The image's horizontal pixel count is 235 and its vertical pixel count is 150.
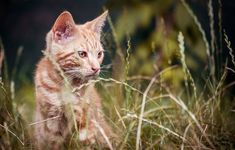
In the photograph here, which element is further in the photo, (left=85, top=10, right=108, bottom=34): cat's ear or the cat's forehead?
(left=85, top=10, right=108, bottom=34): cat's ear

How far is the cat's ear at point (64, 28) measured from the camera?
2754 mm

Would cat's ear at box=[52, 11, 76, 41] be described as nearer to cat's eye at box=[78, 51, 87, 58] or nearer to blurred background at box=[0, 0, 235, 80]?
cat's eye at box=[78, 51, 87, 58]

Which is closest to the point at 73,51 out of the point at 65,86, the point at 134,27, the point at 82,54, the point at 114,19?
the point at 82,54

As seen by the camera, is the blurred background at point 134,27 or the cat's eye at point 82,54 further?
the blurred background at point 134,27

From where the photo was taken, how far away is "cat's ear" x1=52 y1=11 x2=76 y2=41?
9.04ft

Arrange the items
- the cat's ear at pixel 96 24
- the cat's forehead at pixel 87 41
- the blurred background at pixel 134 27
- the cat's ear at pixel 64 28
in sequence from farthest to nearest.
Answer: the blurred background at pixel 134 27 → the cat's ear at pixel 96 24 → the cat's forehead at pixel 87 41 → the cat's ear at pixel 64 28

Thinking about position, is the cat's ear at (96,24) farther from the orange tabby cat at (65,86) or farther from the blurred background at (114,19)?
the blurred background at (114,19)

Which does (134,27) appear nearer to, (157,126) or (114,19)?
(114,19)

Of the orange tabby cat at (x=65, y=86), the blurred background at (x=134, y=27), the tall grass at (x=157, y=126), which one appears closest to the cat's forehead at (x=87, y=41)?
the orange tabby cat at (x=65, y=86)

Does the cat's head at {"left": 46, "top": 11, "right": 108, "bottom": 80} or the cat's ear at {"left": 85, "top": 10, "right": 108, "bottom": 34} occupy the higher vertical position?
the cat's ear at {"left": 85, "top": 10, "right": 108, "bottom": 34}

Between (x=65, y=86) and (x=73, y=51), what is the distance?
0.55ft

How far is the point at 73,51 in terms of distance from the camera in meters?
2.84

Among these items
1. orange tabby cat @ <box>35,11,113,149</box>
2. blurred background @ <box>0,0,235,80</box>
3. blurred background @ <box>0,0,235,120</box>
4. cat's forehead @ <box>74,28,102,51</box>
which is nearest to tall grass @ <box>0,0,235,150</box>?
orange tabby cat @ <box>35,11,113,149</box>

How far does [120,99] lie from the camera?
343 cm
